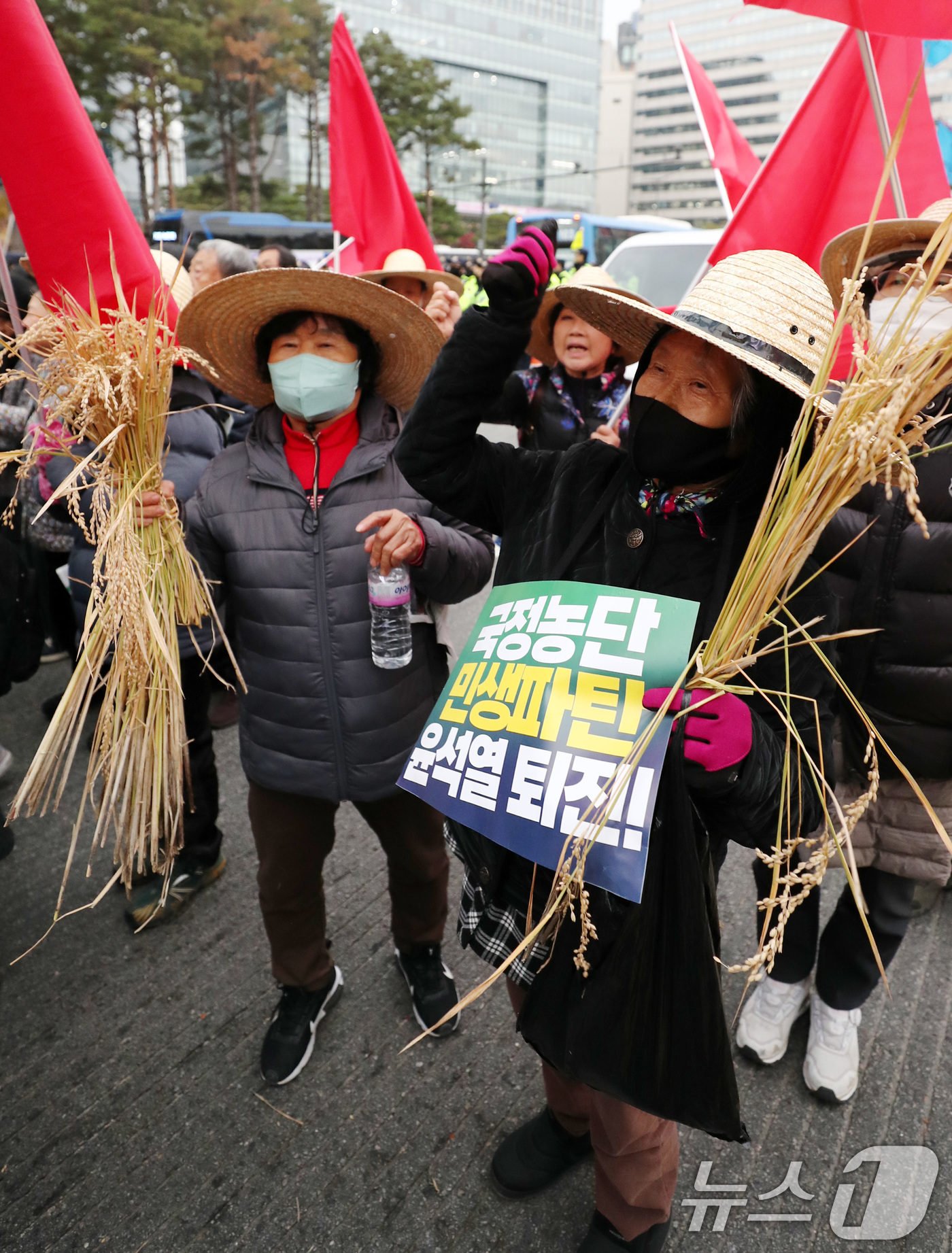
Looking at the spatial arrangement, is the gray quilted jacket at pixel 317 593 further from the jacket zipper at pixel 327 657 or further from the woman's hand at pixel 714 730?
the woman's hand at pixel 714 730

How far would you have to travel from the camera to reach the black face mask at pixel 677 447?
1292 mm

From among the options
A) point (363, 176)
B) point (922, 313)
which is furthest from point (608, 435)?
point (363, 176)

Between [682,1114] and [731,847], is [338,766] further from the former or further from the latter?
[731,847]

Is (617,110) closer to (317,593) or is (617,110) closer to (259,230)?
(259,230)

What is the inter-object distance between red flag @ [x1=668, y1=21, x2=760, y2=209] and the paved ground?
317cm

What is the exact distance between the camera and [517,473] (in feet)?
5.33

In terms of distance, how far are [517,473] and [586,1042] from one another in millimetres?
1089

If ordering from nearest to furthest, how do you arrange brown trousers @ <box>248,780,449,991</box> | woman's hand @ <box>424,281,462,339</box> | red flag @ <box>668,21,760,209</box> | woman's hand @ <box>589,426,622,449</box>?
brown trousers @ <box>248,780,449,991</box> < woman's hand @ <box>424,281,462,339</box> < woman's hand @ <box>589,426,622,449</box> < red flag @ <box>668,21,760,209</box>

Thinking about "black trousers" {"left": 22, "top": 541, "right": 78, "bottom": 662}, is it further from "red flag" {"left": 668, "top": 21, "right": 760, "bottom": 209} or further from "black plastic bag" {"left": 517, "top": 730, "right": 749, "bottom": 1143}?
"red flag" {"left": 668, "top": 21, "right": 760, "bottom": 209}

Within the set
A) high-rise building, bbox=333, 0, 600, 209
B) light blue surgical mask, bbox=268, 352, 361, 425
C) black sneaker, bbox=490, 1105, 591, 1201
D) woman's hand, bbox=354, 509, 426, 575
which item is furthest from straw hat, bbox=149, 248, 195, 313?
high-rise building, bbox=333, 0, 600, 209

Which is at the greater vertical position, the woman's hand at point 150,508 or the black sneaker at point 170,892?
the woman's hand at point 150,508

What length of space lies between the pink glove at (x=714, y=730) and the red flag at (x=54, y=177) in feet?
4.78

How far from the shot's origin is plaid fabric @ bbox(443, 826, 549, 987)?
5.03ft

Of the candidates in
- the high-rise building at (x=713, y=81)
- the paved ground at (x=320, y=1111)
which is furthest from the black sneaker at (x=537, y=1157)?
the high-rise building at (x=713, y=81)
